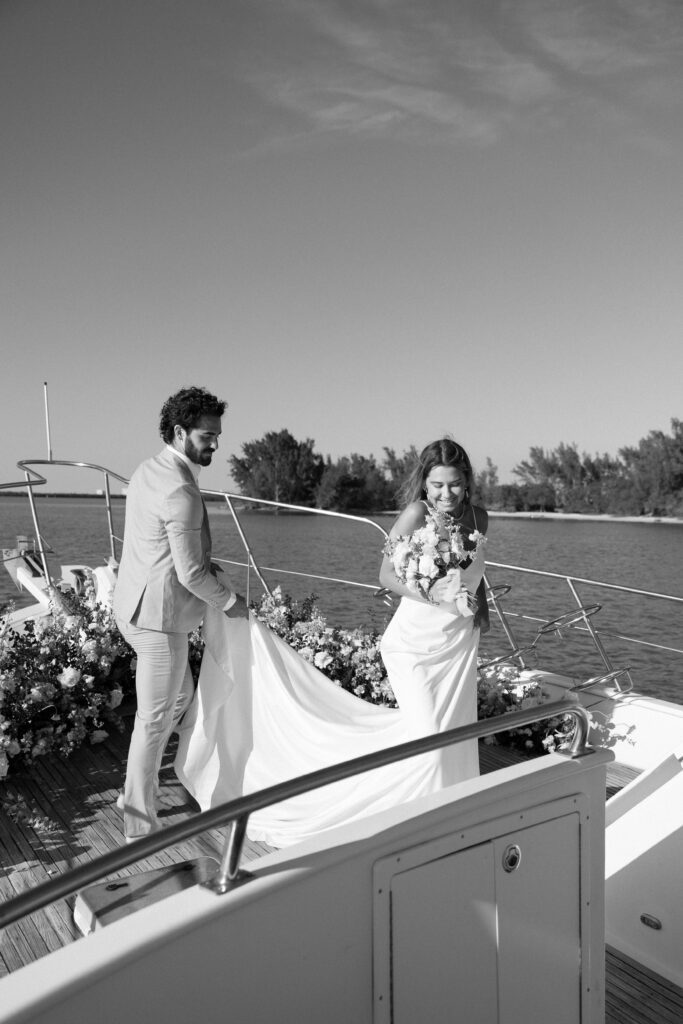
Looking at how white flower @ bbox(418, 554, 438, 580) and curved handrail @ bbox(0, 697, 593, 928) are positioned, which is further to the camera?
white flower @ bbox(418, 554, 438, 580)

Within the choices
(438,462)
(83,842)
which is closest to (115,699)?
(83,842)

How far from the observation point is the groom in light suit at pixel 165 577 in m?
2.96

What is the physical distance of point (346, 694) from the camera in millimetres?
3479

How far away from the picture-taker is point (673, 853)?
8.71ft

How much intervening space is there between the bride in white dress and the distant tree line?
4463 centimetres

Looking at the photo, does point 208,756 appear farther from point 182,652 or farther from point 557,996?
point 557,996

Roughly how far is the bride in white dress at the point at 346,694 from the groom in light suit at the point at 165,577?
31 centimetres

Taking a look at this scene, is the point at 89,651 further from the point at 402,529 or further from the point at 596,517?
the point at 596,517

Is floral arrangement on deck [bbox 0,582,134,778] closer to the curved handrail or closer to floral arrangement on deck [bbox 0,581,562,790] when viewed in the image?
floral arrangement on deck [bbox 0,581,562,790]

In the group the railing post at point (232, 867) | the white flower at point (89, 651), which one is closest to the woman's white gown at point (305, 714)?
the white flower at point (89, 651)

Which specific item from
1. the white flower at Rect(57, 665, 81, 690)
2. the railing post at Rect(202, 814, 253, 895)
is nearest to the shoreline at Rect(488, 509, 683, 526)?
the white flower at Rect(57, 665, 81, 690)

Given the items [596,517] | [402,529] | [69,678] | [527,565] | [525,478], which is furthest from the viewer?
[525,478]

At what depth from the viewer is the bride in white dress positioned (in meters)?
3.20

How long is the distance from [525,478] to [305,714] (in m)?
58.7
